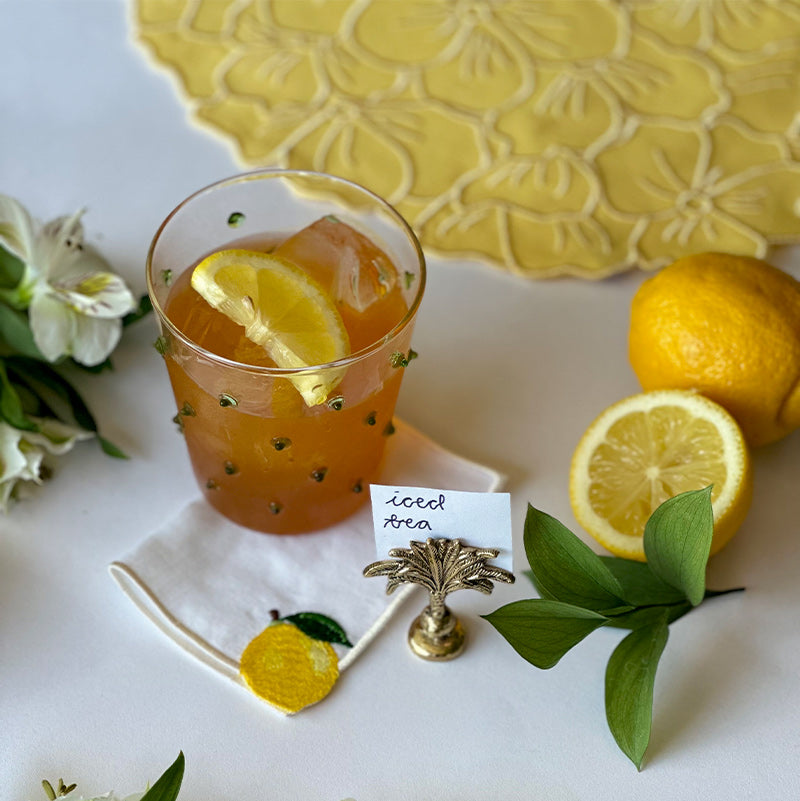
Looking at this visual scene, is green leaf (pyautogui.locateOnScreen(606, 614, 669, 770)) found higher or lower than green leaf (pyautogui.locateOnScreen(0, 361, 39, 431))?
lower

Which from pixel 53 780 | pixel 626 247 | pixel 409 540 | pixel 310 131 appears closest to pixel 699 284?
pixel 626 247

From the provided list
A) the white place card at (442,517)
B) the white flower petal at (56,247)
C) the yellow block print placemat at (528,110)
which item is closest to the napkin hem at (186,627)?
the white place card at (442,517)

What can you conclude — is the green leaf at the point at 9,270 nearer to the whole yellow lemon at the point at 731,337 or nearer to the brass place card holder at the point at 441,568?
the brass place card holder at the point at 441,568

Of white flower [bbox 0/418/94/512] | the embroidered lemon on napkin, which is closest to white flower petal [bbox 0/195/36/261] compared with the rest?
white flower [bbox 0/418/94/512]

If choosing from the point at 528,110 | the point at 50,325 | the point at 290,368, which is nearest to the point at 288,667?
the point at 290,368

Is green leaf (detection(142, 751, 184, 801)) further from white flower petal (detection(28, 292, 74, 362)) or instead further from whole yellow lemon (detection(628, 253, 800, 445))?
whole yellow lemon (detection(628, 253, 800, 445))

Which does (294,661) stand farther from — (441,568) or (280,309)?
(280,309)
